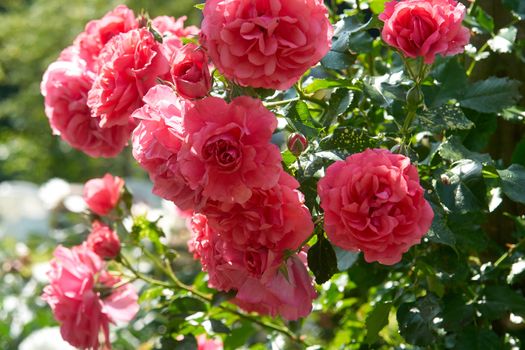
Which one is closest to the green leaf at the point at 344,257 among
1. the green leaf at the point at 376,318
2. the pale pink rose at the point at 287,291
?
the green leaf at the point at 376,318

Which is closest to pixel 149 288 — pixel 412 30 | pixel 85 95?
pixel 85 95

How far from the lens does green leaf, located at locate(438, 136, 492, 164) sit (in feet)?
2.30

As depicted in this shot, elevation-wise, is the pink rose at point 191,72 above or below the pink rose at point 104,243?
above

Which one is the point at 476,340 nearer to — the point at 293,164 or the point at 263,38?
the point at 293,164

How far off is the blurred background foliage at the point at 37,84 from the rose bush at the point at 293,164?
6.17m

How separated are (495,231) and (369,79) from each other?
342 millimetres

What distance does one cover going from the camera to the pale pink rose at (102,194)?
3.17 ft

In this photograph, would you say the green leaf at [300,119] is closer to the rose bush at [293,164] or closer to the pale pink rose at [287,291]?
the rose bush at [293,164]

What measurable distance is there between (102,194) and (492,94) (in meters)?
0.47

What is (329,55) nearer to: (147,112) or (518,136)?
(147,112)

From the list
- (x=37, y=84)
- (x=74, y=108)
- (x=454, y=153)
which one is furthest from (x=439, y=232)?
(x=37, y=84)

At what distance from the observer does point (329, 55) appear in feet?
2.51

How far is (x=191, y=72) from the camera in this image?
1.99ft

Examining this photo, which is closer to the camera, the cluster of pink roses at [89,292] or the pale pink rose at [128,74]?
the pale pink rose at [128,74]
